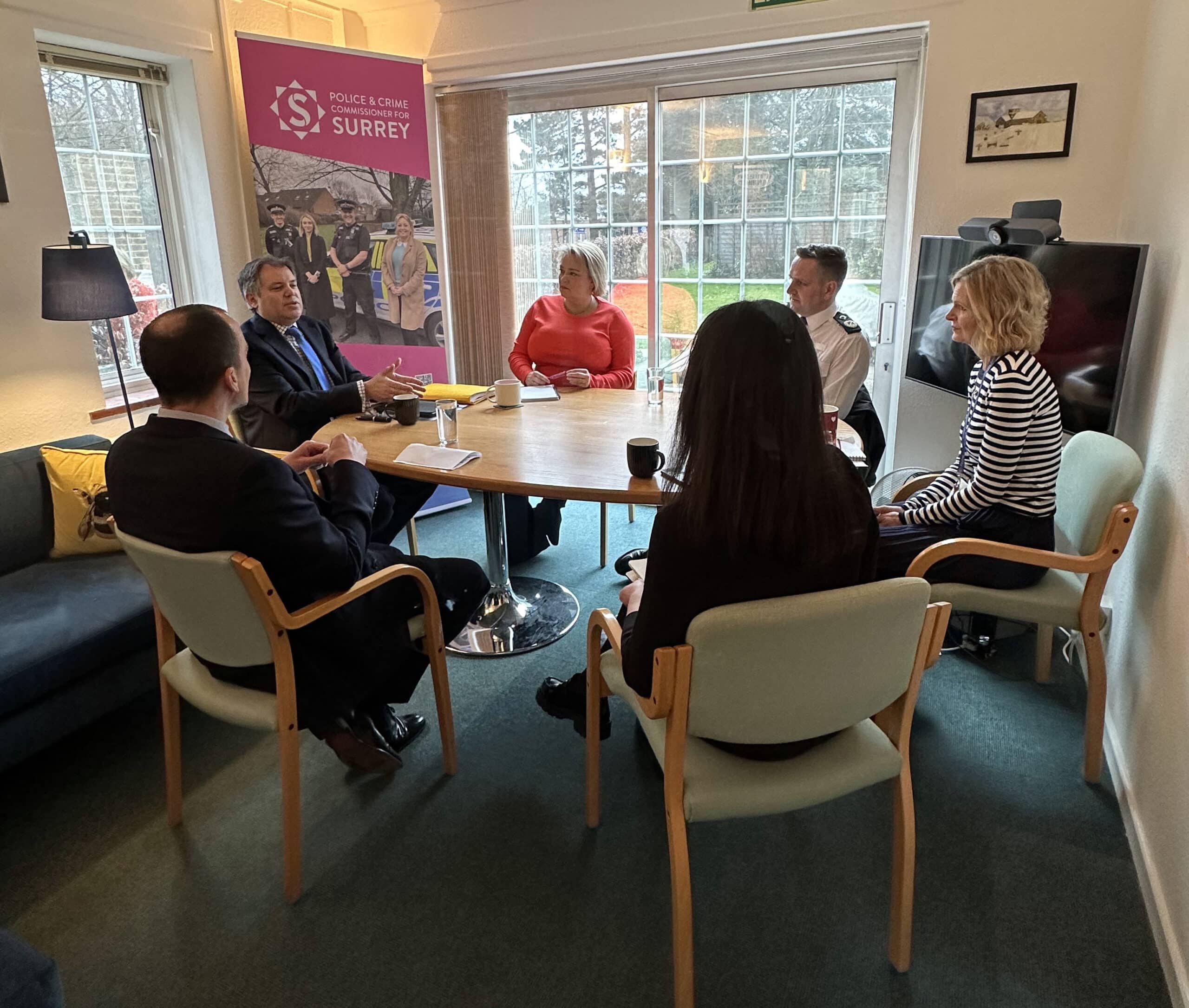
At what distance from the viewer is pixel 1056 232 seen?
247 centimetres

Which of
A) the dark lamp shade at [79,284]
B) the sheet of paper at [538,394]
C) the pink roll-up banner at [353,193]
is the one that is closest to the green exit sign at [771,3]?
the pink roll-up banner at [353,193]

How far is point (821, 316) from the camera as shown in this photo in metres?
2.93

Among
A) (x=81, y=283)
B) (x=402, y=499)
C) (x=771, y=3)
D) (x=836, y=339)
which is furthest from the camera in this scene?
(x=771, y=3)

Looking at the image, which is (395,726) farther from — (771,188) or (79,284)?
(771,188)

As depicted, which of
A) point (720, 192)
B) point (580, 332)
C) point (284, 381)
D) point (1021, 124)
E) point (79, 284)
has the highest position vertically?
point (1021, 124)

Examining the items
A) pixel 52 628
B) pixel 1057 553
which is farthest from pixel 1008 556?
pixel 52 628

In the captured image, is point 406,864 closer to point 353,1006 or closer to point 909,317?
point 353,1006

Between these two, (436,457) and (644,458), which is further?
(436,457)

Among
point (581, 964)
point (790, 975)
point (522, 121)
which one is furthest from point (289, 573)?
point (522, 121)

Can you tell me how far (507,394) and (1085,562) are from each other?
178cm

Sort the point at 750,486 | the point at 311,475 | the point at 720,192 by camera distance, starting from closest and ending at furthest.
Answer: the point at 750,486 → the point at 311,475 → the point at 720,192

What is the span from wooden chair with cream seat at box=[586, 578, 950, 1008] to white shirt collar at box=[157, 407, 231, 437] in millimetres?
898

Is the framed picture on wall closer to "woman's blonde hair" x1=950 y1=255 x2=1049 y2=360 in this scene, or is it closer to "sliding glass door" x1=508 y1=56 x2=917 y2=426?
"sliding glass door" x1=508 y1=56 x2=917 y2=426

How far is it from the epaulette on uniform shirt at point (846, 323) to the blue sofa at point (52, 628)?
238 centimetres
